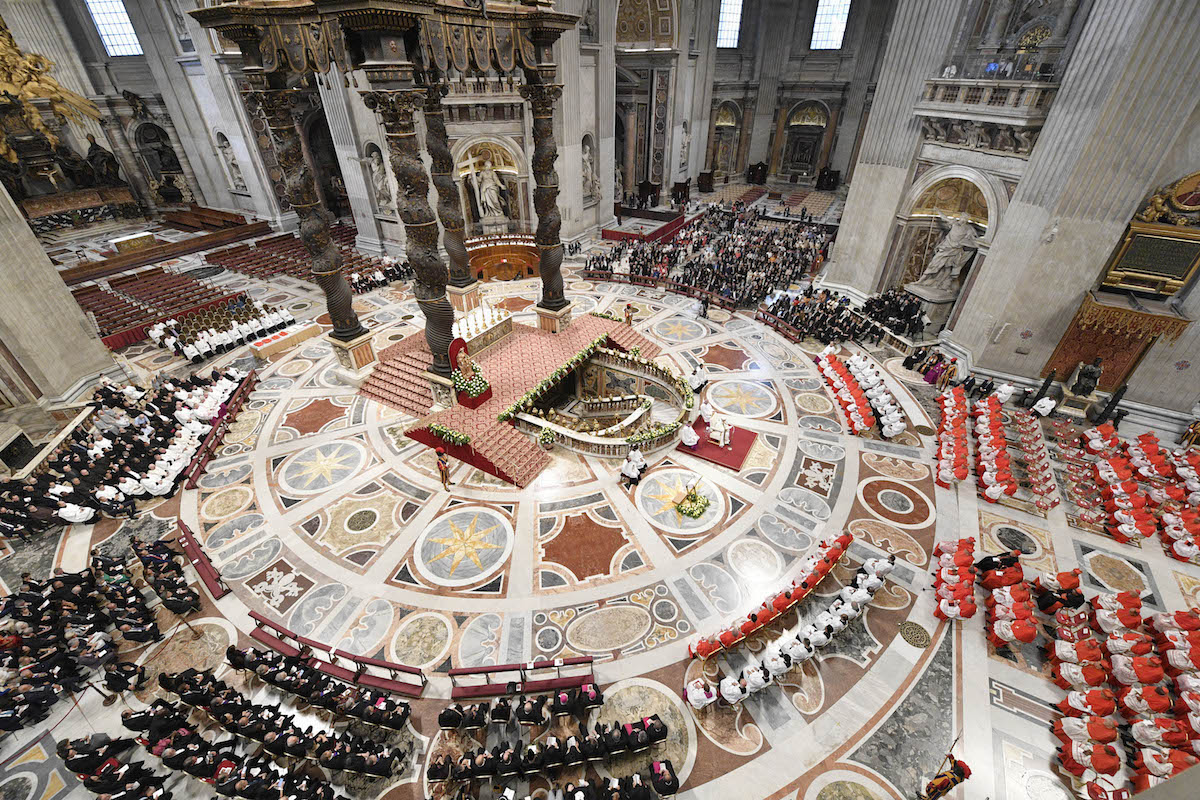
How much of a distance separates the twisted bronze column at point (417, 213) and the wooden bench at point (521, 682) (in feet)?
27.0

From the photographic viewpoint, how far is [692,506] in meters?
11.4

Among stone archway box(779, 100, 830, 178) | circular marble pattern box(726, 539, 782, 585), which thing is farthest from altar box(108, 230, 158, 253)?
stone archway box(779, 100, 830, 178)

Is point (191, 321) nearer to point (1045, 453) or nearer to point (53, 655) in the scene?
point (53, 655)

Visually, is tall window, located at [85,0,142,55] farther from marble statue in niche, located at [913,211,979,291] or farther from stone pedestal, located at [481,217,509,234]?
marble statue in niche, located at [913,211,979,291]

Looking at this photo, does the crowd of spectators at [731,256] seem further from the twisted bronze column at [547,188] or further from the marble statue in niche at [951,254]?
the twisted bronze column at [547,188]

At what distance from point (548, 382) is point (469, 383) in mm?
2455

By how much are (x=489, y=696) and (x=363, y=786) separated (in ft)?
6.65

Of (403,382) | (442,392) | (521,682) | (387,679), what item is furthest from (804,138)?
(387,679)

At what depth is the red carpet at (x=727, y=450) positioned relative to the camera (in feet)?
42.3

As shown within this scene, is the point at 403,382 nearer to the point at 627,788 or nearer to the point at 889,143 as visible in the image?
the point at 627,788

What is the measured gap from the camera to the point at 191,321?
1886 cm

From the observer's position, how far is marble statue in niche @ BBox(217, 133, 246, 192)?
29.8 m

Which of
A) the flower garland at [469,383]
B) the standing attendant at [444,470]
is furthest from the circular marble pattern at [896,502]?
the flower garland at [469,383]

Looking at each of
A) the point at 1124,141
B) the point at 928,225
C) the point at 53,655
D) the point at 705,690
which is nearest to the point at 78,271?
the point at 53,655
